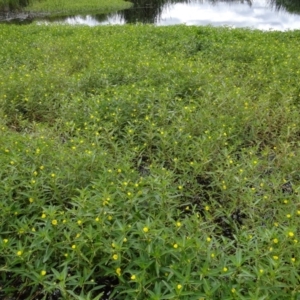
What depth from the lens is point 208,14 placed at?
17.7m

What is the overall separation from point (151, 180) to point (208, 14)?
55.8 ft

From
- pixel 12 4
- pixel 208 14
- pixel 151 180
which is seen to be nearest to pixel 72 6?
pixel 12 4

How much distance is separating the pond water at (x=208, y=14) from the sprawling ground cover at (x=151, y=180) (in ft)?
33.2

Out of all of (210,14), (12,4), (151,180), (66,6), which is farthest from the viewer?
(66,6)

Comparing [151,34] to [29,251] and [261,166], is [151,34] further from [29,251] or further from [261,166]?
[29,251]

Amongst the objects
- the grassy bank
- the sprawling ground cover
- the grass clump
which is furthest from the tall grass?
the sprawling ground cover

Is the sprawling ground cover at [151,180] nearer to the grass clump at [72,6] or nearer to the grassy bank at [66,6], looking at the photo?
the grassy bank at [66,6]

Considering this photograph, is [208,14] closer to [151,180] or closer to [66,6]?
[66,6]

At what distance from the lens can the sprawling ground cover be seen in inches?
77.9

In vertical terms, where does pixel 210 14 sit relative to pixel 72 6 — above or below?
above

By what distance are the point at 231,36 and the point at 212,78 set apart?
3189mm

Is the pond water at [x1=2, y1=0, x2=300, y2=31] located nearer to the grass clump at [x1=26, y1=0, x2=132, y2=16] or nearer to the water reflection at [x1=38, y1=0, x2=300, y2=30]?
the water reflection at [x1=38, y1=0, x2=300, y2=30]

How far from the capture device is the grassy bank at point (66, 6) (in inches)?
755

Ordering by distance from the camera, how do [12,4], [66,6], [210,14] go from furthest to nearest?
[66,6]
[12,4]
[210,14]
